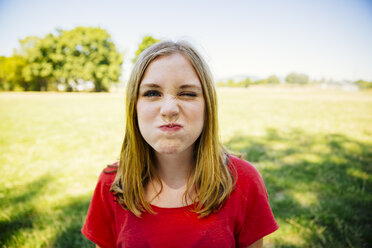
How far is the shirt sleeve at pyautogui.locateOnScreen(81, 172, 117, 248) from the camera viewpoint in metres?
1.24

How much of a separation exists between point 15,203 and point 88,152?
2408 millimetres

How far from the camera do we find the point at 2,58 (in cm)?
5078

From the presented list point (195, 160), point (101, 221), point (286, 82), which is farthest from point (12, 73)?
point (286, 82)

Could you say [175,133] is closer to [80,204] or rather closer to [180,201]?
[180,201]

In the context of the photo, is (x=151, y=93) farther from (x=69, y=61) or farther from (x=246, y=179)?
(x=69, y=61)

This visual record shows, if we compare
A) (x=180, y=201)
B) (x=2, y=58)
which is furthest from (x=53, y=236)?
(x=2, y=58)

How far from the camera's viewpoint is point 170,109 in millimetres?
1049

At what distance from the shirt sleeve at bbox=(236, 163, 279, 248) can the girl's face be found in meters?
0.50

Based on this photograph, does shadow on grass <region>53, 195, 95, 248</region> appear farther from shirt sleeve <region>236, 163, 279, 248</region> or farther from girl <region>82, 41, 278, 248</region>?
shirt sleeve <region>236, 163, 279, 248</region>

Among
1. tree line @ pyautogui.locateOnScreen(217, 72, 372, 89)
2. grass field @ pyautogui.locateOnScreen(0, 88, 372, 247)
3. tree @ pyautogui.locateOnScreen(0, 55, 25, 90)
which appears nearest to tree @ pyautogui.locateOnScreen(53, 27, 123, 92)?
tree @ pyautogui.locateOnScreen(0, 55, 25, 90)

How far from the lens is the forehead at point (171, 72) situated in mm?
1088

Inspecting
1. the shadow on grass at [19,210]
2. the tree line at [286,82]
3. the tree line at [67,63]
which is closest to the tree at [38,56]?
the tree line at [67,63]

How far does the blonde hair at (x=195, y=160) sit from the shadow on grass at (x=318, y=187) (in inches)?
67.3

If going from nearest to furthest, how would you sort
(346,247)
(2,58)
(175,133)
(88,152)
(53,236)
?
(175,133) < (346,247) < (53,236) < (88,152) < (2,58)
